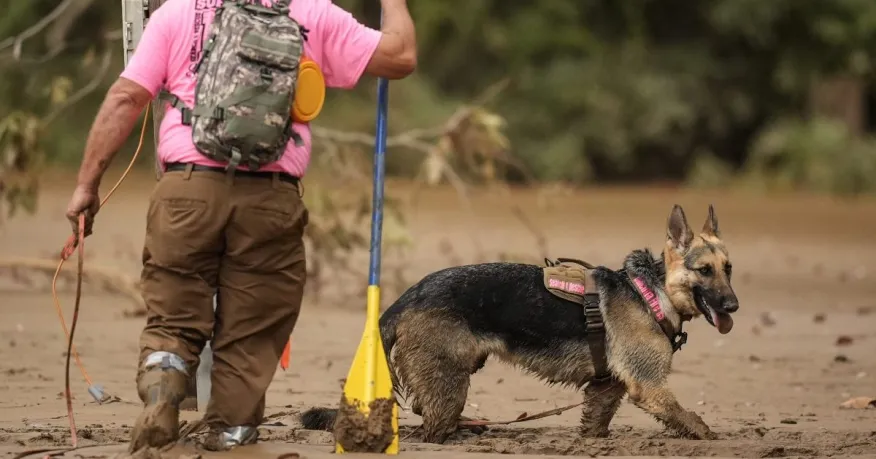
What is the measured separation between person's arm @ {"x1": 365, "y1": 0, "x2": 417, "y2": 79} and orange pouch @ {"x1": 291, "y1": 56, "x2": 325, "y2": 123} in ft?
0.75

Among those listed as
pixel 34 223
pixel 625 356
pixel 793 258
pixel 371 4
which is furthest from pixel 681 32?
pixel 625 356

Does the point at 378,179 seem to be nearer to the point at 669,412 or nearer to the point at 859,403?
the point at 669,412

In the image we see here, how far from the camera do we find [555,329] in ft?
22.5

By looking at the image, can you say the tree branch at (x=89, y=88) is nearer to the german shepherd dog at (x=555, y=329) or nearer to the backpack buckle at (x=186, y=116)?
the german shepherd dog at (x=555, y=329)

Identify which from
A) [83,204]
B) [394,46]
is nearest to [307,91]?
[394,46]

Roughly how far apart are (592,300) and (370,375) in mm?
1455

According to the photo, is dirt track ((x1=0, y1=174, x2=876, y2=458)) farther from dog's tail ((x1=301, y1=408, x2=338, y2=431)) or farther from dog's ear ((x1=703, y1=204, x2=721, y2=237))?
dog's ear ((x1=703, y1=204, x2=721, y2=237))

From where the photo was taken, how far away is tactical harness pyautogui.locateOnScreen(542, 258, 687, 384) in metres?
6.89

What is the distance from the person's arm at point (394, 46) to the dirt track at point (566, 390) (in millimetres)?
1584

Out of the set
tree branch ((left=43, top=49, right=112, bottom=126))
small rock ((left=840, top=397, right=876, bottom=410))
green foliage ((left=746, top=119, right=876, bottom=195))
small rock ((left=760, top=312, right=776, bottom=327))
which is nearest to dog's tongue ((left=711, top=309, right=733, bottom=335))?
small rock ((left=840, top=397, right=876, bottom=410))

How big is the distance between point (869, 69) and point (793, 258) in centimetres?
1284

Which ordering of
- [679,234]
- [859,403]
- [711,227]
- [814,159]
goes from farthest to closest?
[814,159]
[859,403]
[711,227]
[679,234]

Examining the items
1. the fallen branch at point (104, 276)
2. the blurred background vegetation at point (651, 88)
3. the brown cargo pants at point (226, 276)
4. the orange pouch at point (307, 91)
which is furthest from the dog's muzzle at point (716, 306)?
the blurred background vegetation at point (651, 88)

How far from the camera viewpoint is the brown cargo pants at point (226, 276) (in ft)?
18.2
